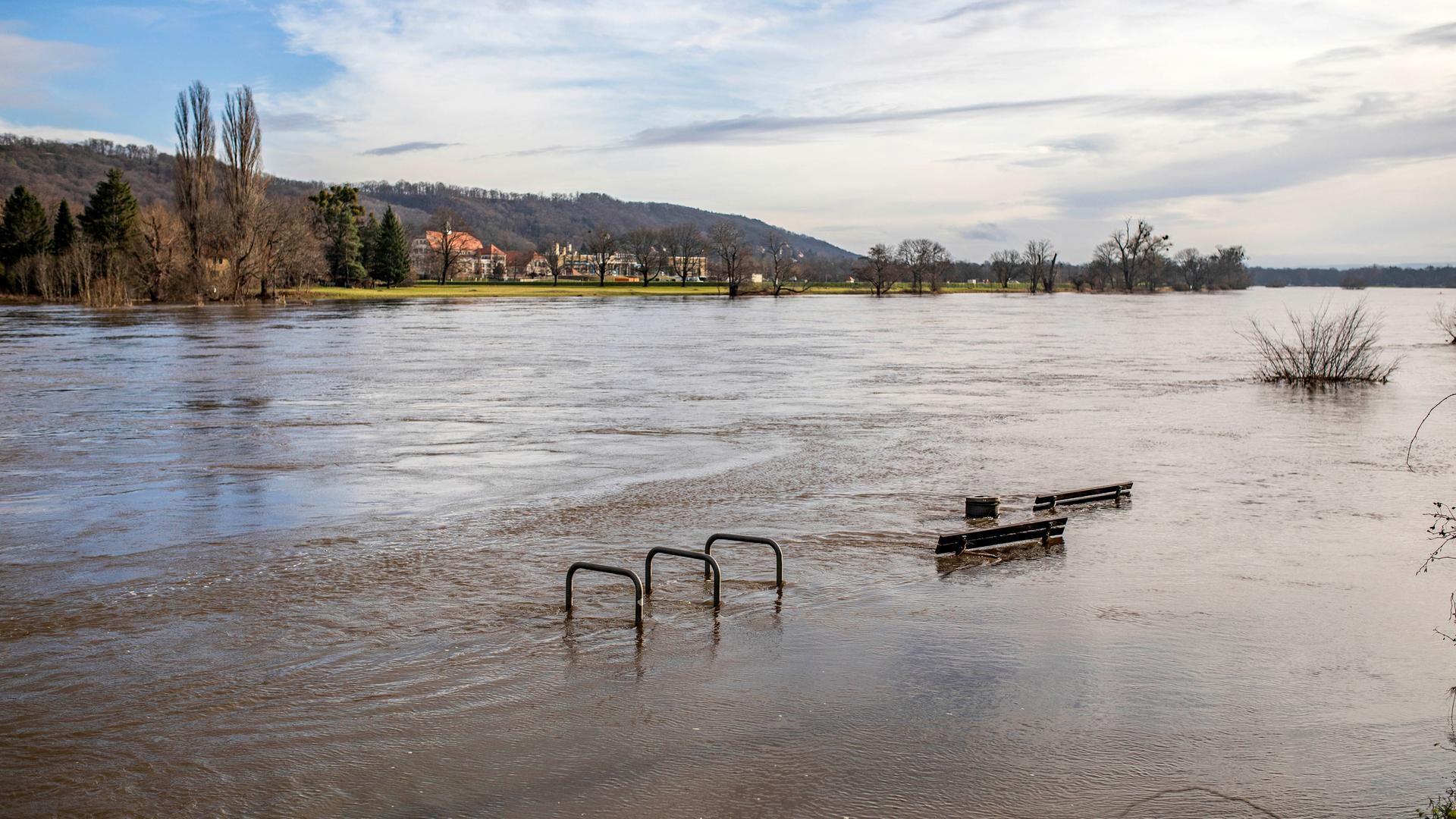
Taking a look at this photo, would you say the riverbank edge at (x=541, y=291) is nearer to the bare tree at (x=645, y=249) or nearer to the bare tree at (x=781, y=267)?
the bare tree at (x=781, y=267)

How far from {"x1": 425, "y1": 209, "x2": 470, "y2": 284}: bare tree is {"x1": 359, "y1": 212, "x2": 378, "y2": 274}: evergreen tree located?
1770 cm

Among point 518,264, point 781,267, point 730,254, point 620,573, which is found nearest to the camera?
point 620,573

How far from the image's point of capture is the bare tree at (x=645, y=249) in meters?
152

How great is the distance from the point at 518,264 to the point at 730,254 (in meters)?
58.4

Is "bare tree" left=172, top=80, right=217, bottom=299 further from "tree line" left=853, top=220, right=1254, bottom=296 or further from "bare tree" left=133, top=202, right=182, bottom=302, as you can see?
"tree line" left=853, top=220, right=1254, bottom=296

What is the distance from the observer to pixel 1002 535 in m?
12.2

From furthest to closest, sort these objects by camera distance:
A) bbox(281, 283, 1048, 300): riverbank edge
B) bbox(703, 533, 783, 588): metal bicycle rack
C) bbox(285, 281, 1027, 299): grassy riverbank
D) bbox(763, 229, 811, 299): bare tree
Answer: bbox(763, 229, 811, 299): bare tree, bbox(285, 281, 1027, 299): grassy riverbank, bbox(281, 283, 1048, 300): riverbank edge, bbox(703, 533, 783, 588): metal bicycle rack

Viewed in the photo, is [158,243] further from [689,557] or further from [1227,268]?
[1227,268]

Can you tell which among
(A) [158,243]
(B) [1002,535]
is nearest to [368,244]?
(A) [158,243]

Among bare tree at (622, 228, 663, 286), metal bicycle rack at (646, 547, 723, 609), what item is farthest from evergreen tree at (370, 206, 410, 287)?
metal bicycle rack at (646, 547, 723, 609)

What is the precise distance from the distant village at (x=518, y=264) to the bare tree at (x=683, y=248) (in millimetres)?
178

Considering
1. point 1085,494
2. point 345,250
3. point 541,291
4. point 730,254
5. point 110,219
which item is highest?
point 730,254

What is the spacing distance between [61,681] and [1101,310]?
91.9 meters

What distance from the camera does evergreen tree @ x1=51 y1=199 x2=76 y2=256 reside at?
81.4 metres
